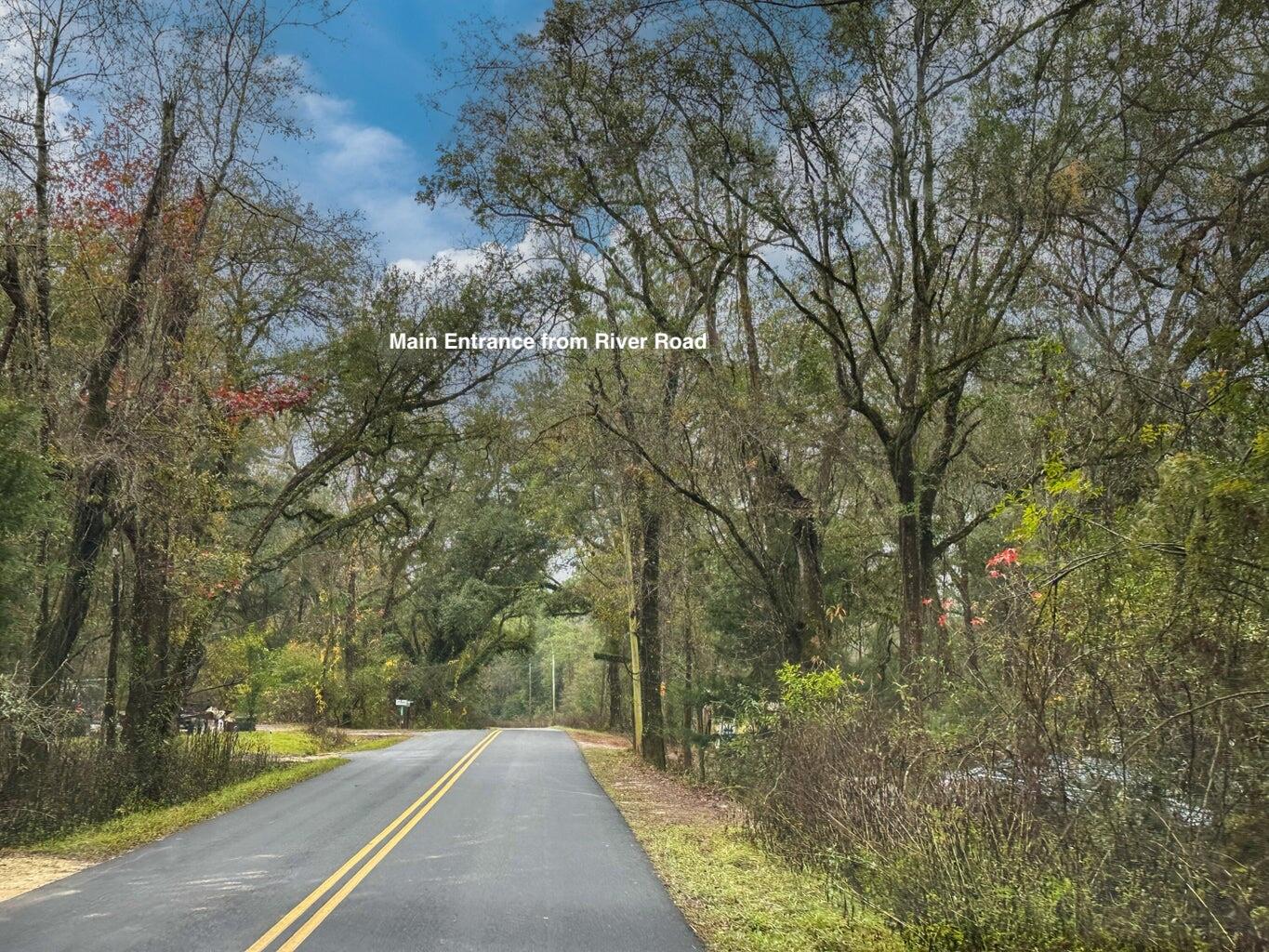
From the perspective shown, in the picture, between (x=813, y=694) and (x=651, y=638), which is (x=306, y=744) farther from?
(x=813, y=694)

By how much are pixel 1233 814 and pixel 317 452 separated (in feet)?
66.0

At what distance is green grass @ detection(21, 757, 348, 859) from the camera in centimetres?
1028

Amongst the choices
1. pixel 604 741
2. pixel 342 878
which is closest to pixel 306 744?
pixel 604 741

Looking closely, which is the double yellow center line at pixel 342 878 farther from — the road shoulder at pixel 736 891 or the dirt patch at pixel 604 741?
the dirt patch at pixel 604 741

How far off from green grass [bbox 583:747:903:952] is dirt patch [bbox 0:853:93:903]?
586cm

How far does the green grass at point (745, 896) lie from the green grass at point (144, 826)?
6173 mm

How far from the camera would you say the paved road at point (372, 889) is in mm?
6133

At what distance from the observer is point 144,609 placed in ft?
48.6

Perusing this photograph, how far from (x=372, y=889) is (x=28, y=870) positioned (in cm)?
411

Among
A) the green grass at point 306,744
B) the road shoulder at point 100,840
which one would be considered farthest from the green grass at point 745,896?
the green grass at point 306,744

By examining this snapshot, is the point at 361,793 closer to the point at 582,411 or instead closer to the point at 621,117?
the point at 582,411

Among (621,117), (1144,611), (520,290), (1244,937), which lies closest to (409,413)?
(520,290)

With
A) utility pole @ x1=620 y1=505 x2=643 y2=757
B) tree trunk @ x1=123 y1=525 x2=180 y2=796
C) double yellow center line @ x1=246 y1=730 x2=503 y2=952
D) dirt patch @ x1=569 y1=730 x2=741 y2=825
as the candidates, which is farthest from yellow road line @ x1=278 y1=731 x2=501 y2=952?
utility pole @ x1=620 y1=505 x2=643 y2=757

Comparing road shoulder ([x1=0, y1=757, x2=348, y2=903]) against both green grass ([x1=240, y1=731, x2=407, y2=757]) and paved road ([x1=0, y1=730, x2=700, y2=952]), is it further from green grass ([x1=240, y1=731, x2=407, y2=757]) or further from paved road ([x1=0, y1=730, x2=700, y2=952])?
green grass ([x1=240, y1=731, x2=407, y2=757])
